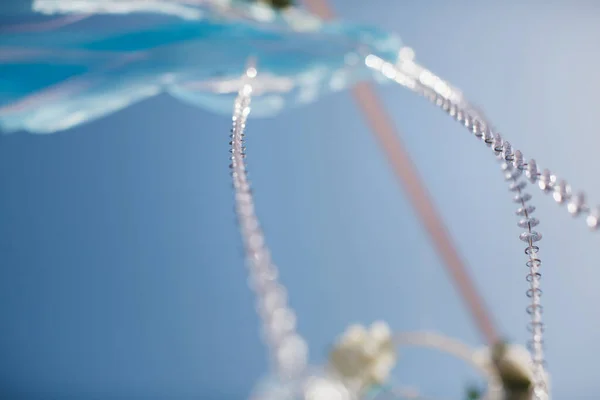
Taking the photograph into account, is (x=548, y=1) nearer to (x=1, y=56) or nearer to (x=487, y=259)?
(x=487, y=259)

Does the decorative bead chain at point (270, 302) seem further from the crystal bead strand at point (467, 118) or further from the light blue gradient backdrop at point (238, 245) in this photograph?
the light blue gradient backdrop at point (238, 245)

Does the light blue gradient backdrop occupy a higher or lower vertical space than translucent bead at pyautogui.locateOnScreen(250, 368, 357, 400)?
higher

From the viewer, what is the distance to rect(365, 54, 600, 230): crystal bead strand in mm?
480

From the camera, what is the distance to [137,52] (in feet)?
2.85

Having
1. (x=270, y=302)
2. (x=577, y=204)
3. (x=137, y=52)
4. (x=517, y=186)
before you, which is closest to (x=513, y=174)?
(x=517, y=186)

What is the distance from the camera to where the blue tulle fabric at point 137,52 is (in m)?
0.84

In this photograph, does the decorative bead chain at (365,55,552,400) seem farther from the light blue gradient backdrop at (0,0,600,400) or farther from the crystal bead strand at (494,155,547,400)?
the light blue gradient backdrop at (0,0,600,400)

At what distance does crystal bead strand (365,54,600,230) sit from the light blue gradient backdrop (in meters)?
0.96

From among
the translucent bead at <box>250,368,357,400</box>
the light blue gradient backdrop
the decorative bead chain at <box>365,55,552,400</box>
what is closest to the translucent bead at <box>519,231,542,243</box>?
the decorative bead chain at <box>365,55,552,400</box>

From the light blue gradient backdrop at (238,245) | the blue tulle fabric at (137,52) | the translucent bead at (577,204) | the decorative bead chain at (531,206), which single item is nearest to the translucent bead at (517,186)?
the decorative bead chain at (531,206)

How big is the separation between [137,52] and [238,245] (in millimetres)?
1263

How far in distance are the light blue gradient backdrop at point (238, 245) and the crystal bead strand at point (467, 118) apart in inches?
38.0

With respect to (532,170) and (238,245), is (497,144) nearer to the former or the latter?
(532,170)

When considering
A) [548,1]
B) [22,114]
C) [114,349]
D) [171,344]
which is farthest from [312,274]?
[22,114]
